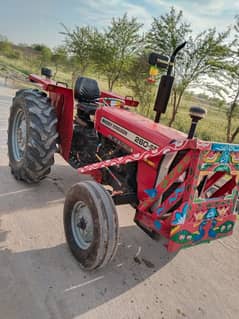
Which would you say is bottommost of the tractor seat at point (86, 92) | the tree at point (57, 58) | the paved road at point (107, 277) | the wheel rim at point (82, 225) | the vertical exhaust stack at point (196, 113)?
the paved road at point (107, 277)

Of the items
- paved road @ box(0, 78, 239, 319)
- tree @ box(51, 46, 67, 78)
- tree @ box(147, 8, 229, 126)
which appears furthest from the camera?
tree @ box(51, 46, 67, 78)

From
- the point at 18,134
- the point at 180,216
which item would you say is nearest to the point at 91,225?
the point at 180,216

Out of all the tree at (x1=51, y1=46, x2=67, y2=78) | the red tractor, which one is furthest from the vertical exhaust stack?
the tree at (x1=51, y1=46, x2=67, y2=78)

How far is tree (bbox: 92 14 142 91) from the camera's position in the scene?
12.7 metres

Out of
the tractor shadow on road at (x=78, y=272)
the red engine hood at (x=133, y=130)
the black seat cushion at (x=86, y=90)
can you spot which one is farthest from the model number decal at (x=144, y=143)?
the black seat cushion at (x=86, y=90)

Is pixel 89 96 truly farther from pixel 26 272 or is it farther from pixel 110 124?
pixel 26 272

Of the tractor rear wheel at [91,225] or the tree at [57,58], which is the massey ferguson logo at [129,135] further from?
the tree at [57,58]

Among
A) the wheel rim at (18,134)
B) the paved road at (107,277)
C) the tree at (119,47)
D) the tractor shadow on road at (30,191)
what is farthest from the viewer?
the tree at (119,47)

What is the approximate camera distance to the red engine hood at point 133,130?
218cm

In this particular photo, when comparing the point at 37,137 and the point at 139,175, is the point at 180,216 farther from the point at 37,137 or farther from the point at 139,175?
the point at 37,137

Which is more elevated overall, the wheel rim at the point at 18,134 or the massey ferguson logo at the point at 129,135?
the massey ferguson logo at the point at 129,135

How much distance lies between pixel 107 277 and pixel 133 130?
1234 mm

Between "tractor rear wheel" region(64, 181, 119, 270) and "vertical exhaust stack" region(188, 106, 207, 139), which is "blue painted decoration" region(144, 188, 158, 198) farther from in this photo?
"vertical exhaust stack" region(188, 106, 207, 139)

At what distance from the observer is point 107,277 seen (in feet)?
6.75
